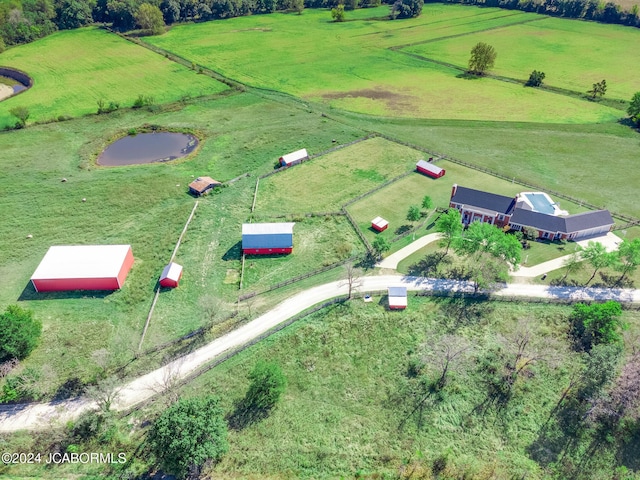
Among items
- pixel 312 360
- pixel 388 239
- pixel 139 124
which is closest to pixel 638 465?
pixel 312 360

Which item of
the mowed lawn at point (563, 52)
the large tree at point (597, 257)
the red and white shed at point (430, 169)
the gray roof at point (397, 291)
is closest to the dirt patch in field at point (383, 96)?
the red and white shed at point (430, 169)

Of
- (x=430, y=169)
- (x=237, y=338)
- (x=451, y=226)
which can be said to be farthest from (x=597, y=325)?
(x=237, y=338)

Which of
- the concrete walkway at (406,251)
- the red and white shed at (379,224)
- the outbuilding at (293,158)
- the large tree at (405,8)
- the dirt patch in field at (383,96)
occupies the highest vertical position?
the large tree at (405,8)

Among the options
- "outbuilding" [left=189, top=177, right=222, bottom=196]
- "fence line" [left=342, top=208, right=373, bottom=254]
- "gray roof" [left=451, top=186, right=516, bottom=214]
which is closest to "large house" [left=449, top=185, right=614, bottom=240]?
"gray roof" [left=451, top=186, right=516, bottom=214]

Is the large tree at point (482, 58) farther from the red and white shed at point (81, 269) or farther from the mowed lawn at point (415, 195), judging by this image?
the red and white shed at point (81, 269)

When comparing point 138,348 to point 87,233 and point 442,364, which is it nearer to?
point 87,233
